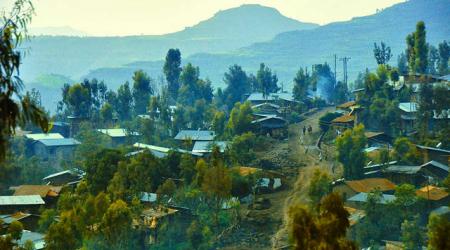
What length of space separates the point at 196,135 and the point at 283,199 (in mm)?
19417

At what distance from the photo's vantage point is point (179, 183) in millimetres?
38281

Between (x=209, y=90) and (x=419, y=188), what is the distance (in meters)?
38.1

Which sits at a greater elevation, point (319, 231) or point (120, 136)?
point (319, 231)

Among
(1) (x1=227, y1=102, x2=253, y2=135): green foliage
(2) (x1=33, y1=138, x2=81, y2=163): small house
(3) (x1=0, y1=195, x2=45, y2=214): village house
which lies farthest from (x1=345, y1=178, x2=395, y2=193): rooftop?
(2) (x1=33, y1=138, x2=81, y2=163): small house

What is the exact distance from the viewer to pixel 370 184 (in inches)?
1401

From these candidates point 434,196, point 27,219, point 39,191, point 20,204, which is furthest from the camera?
point 39,191

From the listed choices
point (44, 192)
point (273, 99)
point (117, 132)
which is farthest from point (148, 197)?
point (273, 99)

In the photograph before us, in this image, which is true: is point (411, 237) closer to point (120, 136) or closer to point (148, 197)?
point (148, 197)

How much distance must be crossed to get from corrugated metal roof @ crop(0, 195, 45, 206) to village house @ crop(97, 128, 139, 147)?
1850cm

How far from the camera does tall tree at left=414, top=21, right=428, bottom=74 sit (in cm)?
5347

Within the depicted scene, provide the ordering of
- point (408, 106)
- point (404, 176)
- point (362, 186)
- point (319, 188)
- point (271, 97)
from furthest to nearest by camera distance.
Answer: point (271, 97)
point (408, 106)
point (404, 176)
point (362, 186)
point (319, 188)

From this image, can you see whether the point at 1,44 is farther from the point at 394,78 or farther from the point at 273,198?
the point at 394,78

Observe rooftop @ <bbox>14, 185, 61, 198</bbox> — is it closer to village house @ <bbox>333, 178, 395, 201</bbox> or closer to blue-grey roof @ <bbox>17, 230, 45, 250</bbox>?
blue-grey roof @ <bbox>17, 230, 45, 250</bbox>

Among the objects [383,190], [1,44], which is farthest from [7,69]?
[383,190]
